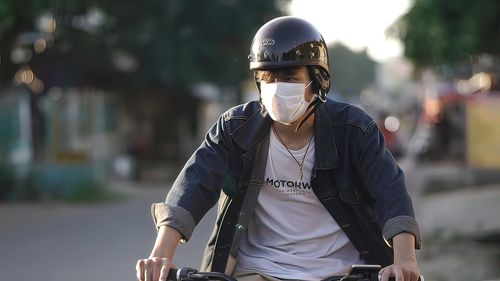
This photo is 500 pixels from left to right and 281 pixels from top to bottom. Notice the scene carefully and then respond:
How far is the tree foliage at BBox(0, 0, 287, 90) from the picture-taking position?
1477 centimetres

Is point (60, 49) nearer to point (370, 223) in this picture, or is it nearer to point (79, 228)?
point (79, 228)

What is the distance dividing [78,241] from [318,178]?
8.27 meters

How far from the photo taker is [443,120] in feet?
78.6

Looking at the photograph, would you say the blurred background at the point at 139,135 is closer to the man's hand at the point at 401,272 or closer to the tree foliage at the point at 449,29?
the tree foliage at the point at 449,29

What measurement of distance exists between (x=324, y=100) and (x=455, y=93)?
25228 millimetres

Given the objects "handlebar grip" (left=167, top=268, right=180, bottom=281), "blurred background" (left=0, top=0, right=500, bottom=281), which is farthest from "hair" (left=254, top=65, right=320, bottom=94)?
"blurred background" (left=0, top=0, right=500, bottom=281)

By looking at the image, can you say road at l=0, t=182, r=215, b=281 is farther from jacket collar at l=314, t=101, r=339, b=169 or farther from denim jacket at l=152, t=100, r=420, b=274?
jacket collar at l=314, t=101, r=339, b=169

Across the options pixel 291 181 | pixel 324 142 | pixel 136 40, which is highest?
pixel 136 40

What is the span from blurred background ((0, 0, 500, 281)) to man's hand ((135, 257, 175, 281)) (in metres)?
5.68

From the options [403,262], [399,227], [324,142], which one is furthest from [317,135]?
[403,262]

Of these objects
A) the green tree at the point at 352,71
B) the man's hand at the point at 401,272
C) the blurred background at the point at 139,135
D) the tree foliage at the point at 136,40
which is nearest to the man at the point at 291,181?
the man's hand at the point at 401,272

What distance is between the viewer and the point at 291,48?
9.85 feet

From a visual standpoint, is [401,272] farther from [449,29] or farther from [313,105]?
[449,29]

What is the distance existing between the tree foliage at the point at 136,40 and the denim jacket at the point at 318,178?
974 cm
